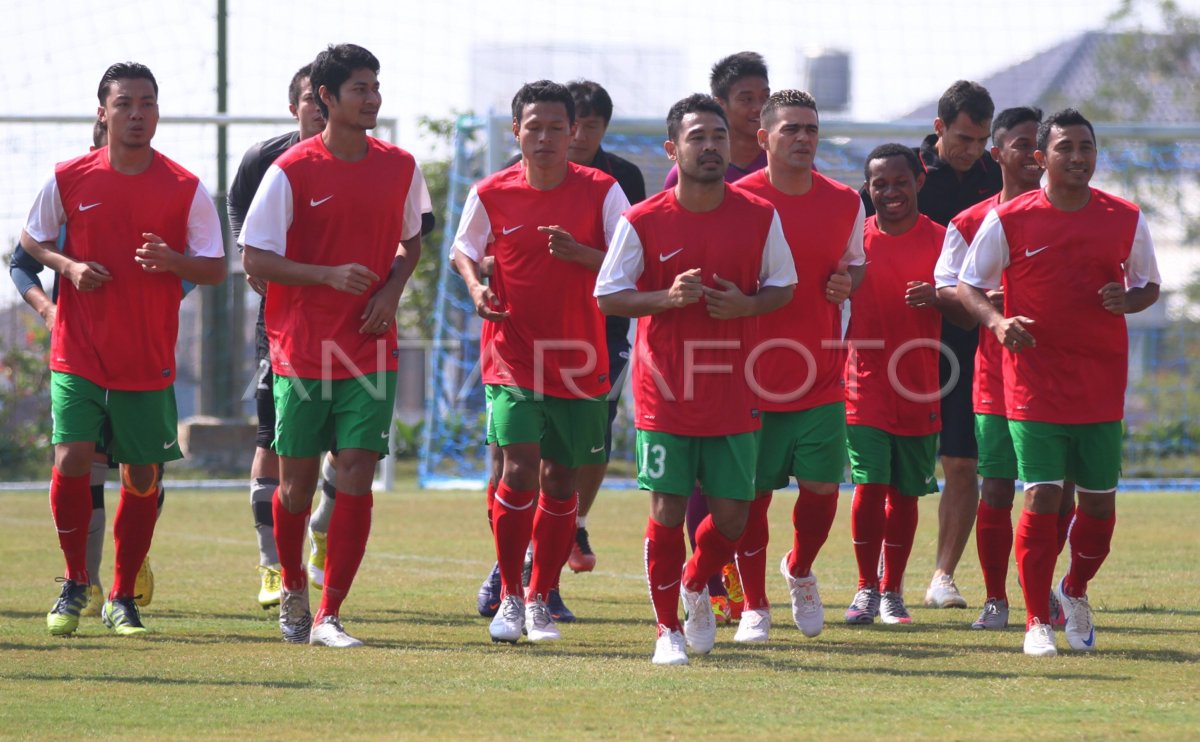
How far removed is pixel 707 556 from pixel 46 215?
10.4 ft

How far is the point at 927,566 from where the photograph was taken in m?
10.7

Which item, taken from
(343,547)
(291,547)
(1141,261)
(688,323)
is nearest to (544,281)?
(688,323)

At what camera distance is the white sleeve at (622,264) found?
22.1 ft

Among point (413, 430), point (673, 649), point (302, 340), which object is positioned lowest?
point (413, 430)

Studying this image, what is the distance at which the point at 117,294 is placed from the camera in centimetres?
779

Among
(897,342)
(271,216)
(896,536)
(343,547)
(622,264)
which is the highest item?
(271,216)

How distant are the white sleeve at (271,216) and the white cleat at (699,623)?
6.92 ft

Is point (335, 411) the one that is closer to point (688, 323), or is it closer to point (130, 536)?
point (130, 536)

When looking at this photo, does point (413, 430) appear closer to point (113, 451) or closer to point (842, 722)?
point (113, 451)

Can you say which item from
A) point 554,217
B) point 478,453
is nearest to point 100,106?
point 554,217

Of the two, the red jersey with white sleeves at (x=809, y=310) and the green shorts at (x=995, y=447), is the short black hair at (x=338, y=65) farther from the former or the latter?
the green shorts at (x=995, y=447)

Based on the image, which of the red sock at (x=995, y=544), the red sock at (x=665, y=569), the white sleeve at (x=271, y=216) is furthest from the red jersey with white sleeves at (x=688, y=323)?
the red sock at (x=995, y=544)

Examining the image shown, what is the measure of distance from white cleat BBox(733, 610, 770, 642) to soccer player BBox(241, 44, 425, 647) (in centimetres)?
160

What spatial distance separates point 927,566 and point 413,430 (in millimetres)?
12119
